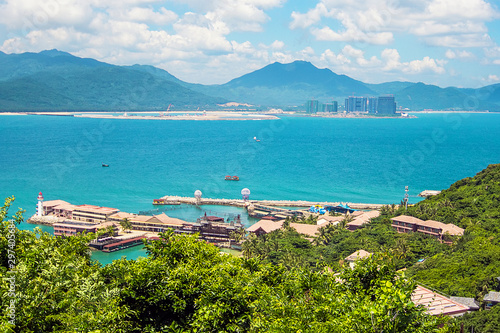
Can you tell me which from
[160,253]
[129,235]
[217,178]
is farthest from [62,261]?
[217,178]

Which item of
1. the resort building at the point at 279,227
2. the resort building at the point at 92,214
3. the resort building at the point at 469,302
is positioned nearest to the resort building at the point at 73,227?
the resort building at the point at 92,214

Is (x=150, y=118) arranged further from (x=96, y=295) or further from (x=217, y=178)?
(x=96, y=295)

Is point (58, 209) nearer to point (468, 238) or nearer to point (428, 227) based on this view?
point (428, 227)

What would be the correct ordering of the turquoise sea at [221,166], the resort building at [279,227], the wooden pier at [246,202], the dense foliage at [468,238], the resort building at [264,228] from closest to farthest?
the dense foliage at [468,238], the resort building at [279,227], the resort building at [264,228], the wooden pier at [246,202], the turquoise sea at [221,166]


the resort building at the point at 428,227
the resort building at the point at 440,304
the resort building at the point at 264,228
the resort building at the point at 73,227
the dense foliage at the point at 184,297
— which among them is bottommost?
the resort building at the point at 73,227

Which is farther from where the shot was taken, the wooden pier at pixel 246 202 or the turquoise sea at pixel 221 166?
the turquoise sea at pixel 221 166

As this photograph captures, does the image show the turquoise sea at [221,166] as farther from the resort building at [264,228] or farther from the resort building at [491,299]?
the resort building at [491,299]

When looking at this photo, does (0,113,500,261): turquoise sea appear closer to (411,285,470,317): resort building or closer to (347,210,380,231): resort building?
(347,210,380,231): resort building

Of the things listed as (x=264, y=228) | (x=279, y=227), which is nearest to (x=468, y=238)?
(x=279, y=227)
